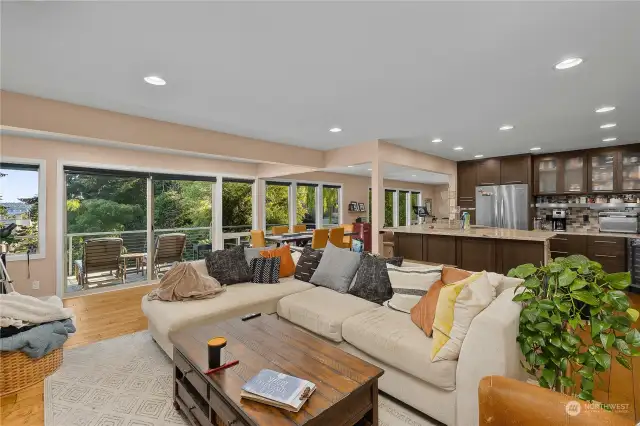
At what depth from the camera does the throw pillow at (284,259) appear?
3770 millimetres

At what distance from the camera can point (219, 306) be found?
2.71m

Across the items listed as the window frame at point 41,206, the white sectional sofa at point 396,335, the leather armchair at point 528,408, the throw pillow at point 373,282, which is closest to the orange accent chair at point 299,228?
the white sectional sofa at point 396,335

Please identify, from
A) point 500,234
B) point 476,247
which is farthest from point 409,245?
point 500,234

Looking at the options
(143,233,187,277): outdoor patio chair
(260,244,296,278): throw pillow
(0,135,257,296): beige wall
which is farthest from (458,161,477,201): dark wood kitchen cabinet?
(0,135,257,296): beige wall

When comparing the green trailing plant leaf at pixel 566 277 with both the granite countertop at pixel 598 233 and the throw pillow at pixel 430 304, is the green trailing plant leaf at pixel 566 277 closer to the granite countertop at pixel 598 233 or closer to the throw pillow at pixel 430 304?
the throw pillow at pixel 430 304

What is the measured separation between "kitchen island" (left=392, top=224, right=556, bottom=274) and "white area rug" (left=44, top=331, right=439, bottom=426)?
2852mm

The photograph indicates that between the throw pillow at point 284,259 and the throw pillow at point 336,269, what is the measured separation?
1.48 ft

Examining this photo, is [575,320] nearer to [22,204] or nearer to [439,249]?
[439,249]

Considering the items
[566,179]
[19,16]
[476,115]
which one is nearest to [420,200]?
[566,179]

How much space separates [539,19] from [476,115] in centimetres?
184

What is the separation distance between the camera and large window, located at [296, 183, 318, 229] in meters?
7.85

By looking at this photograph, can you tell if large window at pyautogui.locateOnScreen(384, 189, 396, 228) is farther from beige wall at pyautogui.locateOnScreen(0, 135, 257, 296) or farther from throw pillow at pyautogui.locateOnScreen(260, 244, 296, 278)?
beige wall at pyautogui.locateOnScreen(0, 135, 257, 296)

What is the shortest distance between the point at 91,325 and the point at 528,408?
13.6ft

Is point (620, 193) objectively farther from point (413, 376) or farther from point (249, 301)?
point (249, 301)
